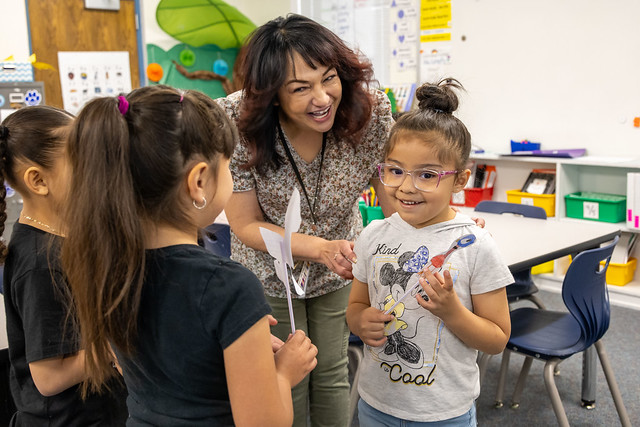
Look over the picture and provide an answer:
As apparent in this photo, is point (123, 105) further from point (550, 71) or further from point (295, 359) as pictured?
point (550, 71)

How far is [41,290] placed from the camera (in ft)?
3.85

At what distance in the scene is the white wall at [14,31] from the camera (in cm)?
474

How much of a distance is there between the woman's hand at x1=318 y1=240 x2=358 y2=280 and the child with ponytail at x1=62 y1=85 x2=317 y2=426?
487mm

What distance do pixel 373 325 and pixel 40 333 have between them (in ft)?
2.13

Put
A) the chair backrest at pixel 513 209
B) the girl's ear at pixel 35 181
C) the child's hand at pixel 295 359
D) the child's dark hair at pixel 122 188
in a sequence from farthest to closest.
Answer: the chair backrest at pixel 513 209 → the girl's ear at pixel 35 181 → the child's hand at pixel 295 359 → the child's dark hair at pixel 122 188

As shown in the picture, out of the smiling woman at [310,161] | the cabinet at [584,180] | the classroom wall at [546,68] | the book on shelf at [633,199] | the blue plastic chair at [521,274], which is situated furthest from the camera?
the classroom wall at [546,68]

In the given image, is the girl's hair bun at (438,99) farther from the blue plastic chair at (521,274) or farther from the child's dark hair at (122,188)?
the blue plastic chair at (521,274)

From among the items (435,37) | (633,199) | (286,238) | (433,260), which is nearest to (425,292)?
(433,260)

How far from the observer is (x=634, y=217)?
3770 mm

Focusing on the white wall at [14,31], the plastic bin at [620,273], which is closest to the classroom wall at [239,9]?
the white wall at [14,31]

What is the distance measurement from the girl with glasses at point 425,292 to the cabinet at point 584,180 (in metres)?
2.86

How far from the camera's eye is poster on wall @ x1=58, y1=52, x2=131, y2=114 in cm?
514

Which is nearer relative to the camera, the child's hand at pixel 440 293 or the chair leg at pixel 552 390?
the child's hand at pixel 440 293

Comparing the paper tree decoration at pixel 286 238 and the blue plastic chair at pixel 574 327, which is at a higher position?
the paper tree decoration at pixel 286 238
